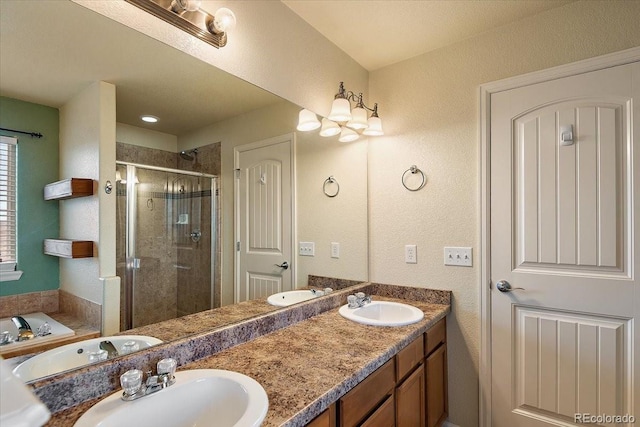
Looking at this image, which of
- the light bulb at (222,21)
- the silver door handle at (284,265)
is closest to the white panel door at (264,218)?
the silver door handle at (284,265)

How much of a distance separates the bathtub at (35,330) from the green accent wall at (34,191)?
72 millimetres

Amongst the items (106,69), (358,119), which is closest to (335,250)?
(358,119)

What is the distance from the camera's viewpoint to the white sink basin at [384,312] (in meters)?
1.72

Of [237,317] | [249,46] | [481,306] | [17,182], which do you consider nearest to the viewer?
[17,182]

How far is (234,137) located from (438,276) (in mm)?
1456

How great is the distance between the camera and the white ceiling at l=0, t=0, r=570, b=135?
0.86 m

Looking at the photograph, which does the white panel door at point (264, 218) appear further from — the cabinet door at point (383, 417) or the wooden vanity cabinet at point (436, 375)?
the wooden vanity cabinet at point (436, 375)

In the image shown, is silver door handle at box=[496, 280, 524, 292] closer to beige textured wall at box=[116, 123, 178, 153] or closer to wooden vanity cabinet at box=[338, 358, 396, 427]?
wooden vanity cabinet at box=[338, 358, 396, 427]

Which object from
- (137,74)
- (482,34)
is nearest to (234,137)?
(137,74)

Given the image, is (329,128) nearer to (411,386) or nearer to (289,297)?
(289,297)

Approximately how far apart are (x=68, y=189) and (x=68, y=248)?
6.5 inches

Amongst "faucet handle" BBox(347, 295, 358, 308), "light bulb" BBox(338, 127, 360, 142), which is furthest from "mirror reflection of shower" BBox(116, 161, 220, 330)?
"light bulb" BBox(338, 127, 360, 142)

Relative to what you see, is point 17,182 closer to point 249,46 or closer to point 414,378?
point 249,46

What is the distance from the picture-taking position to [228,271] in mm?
1407
